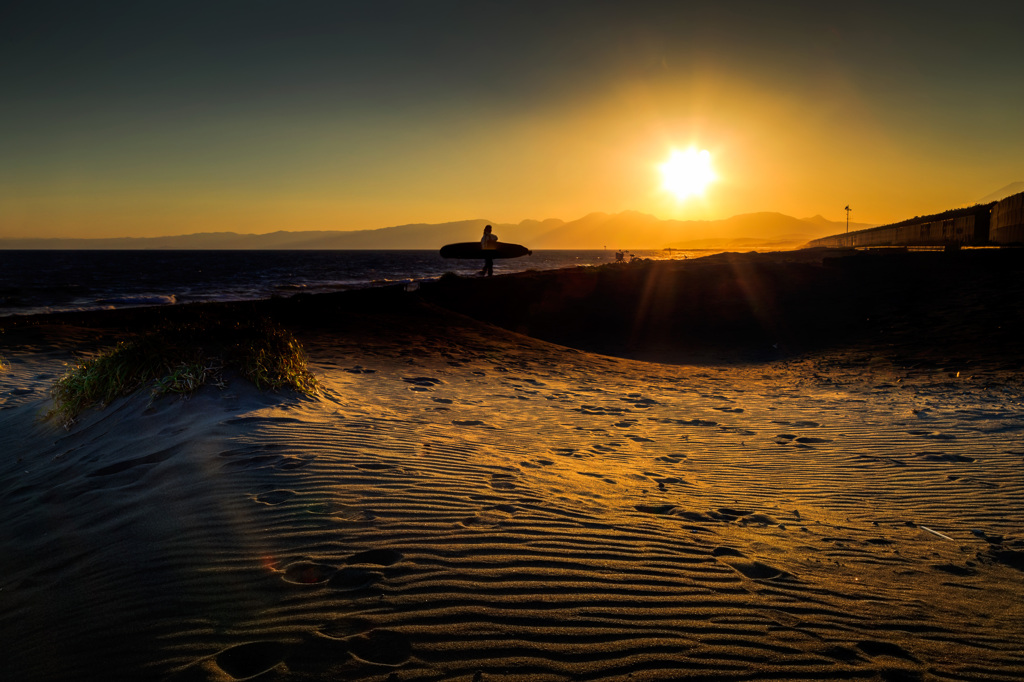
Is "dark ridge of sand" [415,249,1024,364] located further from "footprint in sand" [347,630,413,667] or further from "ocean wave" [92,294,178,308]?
"ocean wave" [92,294,178,308]

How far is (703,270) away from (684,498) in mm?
18272

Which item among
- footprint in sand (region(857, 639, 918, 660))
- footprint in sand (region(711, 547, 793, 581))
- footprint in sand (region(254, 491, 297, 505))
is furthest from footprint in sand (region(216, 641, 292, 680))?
footprint in sand (region(857, 639, 918, 660))

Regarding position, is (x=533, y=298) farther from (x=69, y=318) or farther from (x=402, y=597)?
(x=402, y=597)

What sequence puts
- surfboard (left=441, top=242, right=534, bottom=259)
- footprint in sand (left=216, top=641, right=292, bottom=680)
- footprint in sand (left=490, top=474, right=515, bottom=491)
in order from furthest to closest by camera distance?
surfboard (left=441, top=242, right=534, bottom=259)
footprint in sand (left=490, top=474, right=515, bottom=491)
footprint in sand (left=216, top=641, right=292, bottom=680)

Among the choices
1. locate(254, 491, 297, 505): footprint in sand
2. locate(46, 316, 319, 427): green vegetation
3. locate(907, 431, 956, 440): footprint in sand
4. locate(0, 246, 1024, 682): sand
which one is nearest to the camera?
locate(0, 246, 1024, 682): sand

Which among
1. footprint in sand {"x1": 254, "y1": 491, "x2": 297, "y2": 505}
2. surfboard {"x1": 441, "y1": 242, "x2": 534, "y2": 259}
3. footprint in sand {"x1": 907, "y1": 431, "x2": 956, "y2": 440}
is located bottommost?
footprint in sand {"x1": 907, "y1": 431, "x2": 956, "y2": 440}

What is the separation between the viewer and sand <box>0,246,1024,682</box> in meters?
2.40

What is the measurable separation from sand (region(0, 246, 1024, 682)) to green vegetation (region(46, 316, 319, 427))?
223 millimetres

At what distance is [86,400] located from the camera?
6.04m

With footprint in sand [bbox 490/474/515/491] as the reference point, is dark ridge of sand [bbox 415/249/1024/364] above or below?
above

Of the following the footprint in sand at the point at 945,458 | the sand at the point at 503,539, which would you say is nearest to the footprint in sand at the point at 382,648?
the sand at the point at 503,539

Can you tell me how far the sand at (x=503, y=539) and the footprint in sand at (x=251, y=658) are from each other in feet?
0.04

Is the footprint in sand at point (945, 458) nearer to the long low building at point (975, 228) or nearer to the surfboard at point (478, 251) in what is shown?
the surfboard at point (478, 251)

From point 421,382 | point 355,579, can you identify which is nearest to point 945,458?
point 355,579
